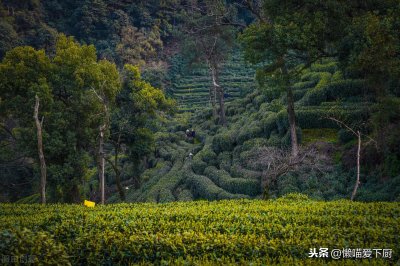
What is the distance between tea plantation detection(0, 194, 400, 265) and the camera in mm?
6363

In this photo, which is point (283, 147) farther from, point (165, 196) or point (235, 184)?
point (165, 196)

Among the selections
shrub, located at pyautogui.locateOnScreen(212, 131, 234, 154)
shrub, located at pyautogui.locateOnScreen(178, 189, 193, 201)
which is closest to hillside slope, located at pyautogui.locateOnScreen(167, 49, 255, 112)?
shrub, located at pyautogui.locateOnScreen(212, 131, 234, 154)

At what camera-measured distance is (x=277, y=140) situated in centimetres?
2214

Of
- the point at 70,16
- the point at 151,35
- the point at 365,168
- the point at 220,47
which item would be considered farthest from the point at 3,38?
the point at 365,168

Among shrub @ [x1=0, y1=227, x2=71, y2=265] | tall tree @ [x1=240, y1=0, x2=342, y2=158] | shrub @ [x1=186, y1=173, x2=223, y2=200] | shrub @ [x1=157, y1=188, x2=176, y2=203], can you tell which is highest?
tall tree @ [x1=240, y1=0, x2=342, y2=158]

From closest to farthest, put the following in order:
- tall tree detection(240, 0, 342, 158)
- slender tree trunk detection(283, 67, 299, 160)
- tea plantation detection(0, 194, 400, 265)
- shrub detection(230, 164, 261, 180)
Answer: tea plantation detection(0, 194, 400, 265)
tall tree detection(240, 0, 342, 158)
slender tree trunk detection(283, 67, 299, 160)
shrub detection(230, 164, 261, 180)

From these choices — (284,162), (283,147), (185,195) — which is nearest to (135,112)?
(185,195)

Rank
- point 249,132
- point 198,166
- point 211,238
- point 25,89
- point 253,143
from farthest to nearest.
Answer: point 198,166, point 249,132, point 253,143, point 25,89, point 211,238

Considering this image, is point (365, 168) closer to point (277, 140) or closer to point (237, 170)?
point (277, 140)

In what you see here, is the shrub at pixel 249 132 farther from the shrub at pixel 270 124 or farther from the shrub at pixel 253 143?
the shrub at pixel 253 143

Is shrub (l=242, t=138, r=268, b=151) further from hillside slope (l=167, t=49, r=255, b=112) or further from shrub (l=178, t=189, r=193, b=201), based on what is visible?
hillside slope (l=167, t=49, r=255, b=112)

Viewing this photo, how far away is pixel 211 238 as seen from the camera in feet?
25.2

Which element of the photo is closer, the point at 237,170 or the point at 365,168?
the point at 365,168

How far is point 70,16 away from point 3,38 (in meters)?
16.1
